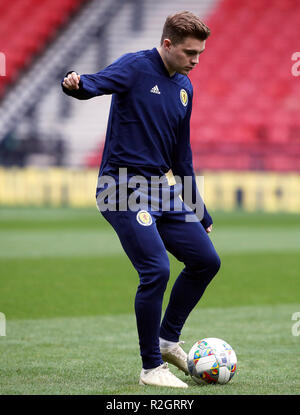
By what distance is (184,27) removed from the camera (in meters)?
4.33

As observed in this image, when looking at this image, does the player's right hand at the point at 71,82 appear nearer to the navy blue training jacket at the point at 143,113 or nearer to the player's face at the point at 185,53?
the navy blue training jacket at the point at 143,113

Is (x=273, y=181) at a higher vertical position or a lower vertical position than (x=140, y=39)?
lower

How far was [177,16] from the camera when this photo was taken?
438cm

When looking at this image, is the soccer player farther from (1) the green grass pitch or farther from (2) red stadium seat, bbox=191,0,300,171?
(2) red stadium seat, bbox=191,0,300,171

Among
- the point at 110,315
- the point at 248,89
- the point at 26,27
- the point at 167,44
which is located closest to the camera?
the point at 167,44

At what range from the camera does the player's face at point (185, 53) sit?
437cm

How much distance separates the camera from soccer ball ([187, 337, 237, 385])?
176 inches

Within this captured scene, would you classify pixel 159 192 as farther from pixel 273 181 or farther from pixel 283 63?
pixel 283 63

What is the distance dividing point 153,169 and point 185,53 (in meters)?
0.66

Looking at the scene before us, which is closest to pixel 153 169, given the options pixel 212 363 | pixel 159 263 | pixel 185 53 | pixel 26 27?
pixel 159 263

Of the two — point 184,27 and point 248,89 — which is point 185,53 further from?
point 248,89

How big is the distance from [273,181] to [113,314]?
14.7 metres

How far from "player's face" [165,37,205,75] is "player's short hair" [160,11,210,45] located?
→ 24 millimetres

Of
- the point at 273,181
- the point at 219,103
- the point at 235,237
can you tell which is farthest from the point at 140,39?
the point at 235,237
